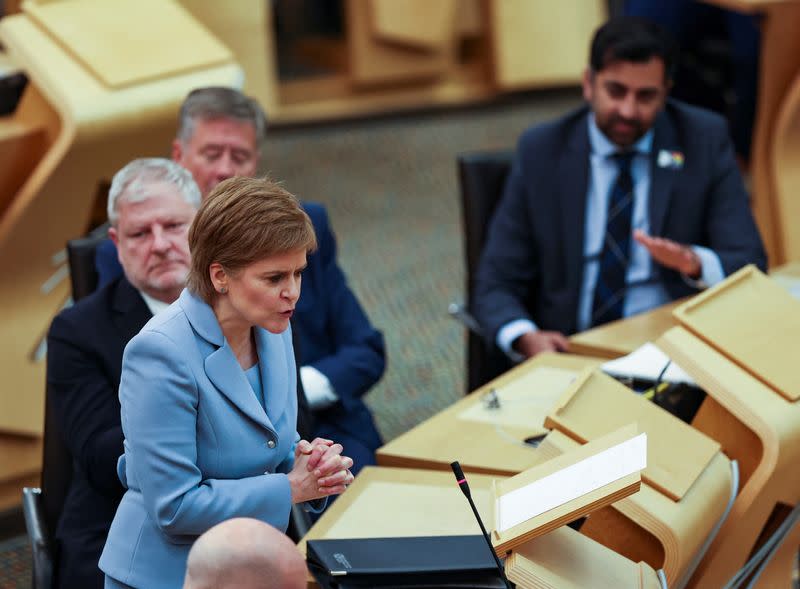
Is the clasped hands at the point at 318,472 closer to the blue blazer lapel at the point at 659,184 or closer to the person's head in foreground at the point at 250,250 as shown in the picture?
the person's head in foreground at the point at 250,250

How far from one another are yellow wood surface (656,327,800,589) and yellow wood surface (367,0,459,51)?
4.75 metres

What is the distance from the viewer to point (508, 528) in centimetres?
178

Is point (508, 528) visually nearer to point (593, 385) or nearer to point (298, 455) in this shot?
point (298, 455)

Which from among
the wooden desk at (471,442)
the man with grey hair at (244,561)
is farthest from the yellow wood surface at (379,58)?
the man with grey hair at (244,561)

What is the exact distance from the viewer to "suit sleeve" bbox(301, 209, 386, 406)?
2969mm

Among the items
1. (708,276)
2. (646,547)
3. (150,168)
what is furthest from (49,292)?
(646,547)

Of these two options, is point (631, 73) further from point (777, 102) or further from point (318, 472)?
point (318, 472)

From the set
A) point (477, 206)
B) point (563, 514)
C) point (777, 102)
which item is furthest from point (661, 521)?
point (777, 102)

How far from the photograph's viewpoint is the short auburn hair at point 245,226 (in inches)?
67.5

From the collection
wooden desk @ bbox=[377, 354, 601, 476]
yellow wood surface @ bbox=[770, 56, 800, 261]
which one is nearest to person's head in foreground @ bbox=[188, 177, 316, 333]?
wooden desk @ bbox=[377, 354, 601, 476]

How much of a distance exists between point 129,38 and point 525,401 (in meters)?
1.70

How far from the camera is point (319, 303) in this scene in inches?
119

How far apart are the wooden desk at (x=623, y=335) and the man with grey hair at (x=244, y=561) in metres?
1.62

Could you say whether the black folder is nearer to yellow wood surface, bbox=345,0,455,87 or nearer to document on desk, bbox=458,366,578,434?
document on desk, bbox=458,366,578,434
